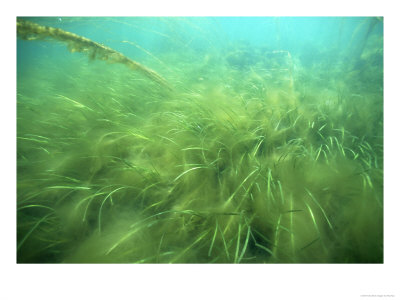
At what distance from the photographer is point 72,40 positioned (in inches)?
49.7

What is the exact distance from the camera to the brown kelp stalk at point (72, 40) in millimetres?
1033

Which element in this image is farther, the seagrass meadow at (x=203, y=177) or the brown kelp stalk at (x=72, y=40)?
the brown kelp stalk at (x=72, y=40)

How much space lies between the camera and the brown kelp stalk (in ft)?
3.39

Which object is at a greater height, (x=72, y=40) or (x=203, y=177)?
(x=72, y=40)

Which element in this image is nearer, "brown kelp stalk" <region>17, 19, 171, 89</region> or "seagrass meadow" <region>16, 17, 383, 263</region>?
"seagrass meadow" <region>16, 17, 383, 263</region>

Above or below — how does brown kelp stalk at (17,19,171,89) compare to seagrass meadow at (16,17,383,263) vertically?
above

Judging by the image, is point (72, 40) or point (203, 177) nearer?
point (203, 177)

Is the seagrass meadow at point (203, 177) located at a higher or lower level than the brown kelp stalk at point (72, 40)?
lower
